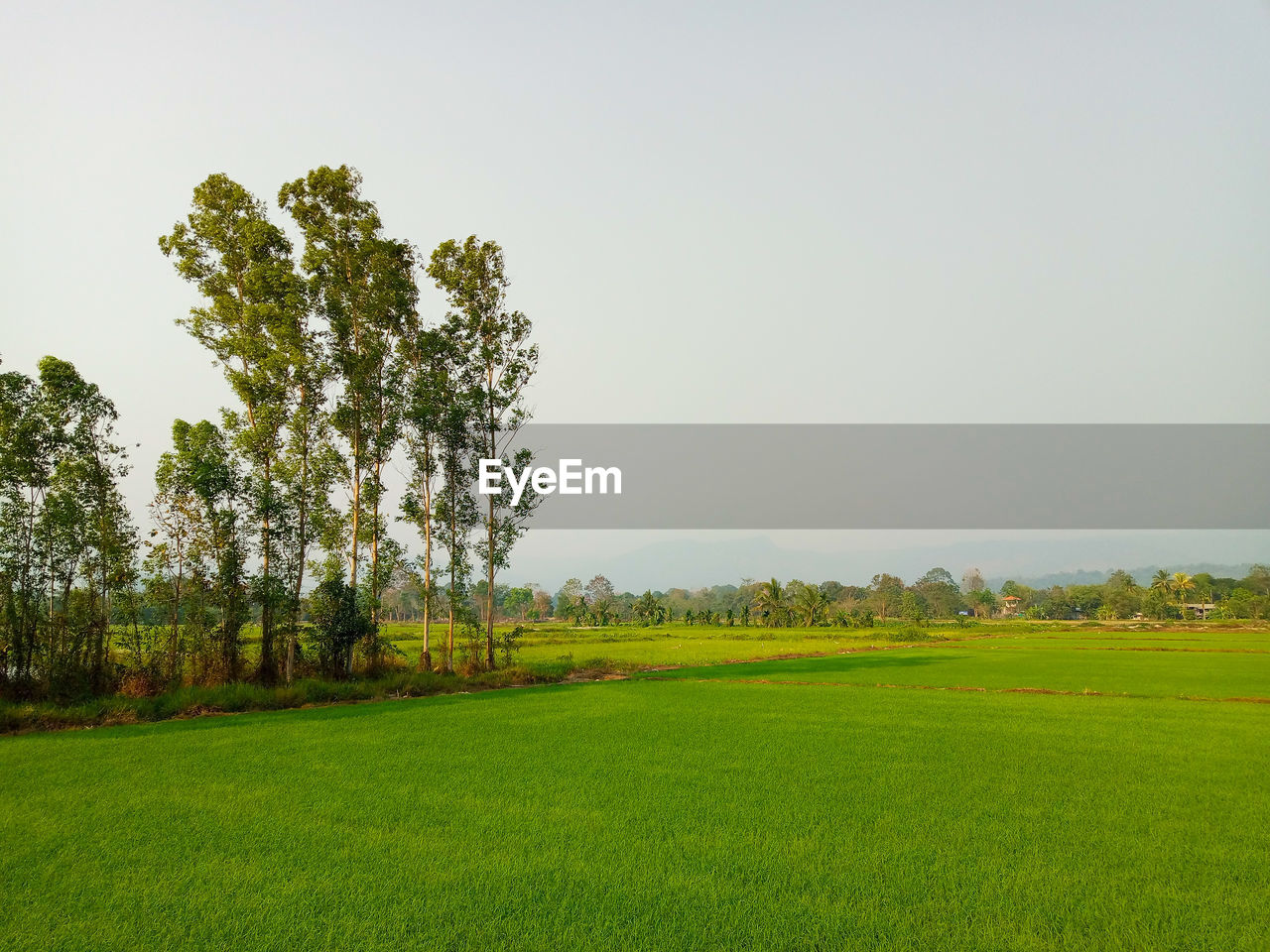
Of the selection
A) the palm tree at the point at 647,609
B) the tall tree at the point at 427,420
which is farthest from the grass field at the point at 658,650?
the palm tree at the point at 647,609

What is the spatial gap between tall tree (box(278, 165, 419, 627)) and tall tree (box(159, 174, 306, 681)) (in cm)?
135

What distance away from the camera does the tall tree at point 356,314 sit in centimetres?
1824

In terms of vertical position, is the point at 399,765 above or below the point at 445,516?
below

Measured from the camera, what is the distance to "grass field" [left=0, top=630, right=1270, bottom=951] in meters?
4.16

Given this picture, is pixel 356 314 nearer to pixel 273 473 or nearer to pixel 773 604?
pixel 273 473

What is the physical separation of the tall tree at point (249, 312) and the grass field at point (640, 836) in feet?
22.7

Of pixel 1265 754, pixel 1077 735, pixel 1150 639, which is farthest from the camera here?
pixel 1150 639

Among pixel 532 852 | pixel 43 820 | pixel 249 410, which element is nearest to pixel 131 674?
pixel 249 410

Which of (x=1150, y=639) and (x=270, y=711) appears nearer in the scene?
(x=270, y=711)

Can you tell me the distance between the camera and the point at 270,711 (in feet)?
45.4

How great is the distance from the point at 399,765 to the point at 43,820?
3.37 m

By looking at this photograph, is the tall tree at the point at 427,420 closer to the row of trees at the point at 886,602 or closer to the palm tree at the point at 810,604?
the row of trees at the point at 886,602

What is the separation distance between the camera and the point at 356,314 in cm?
1900

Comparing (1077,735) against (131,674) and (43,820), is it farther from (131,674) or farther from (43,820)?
(131,674)
